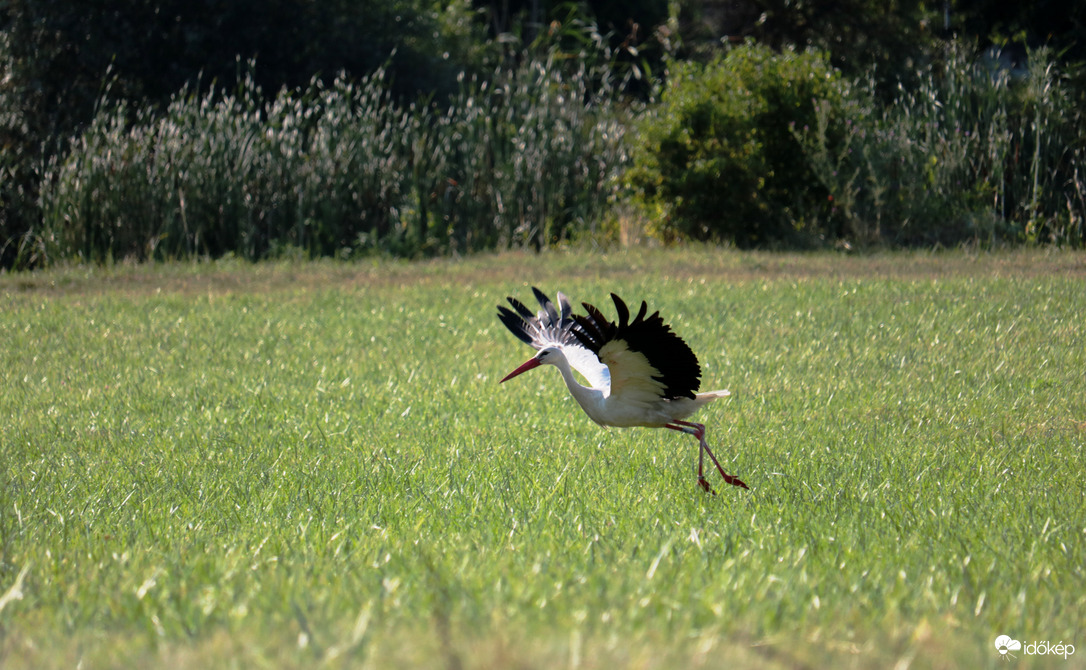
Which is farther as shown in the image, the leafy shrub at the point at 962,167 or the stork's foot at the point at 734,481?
the leafy shrub at the point at 962,167

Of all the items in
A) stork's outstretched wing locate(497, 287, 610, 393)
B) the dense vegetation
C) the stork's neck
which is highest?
the dense vegetation

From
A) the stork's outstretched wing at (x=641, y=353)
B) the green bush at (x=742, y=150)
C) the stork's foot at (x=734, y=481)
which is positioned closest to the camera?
the stork's outstretched wing at (x=641, y=353)

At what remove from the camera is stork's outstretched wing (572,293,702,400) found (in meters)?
3.98

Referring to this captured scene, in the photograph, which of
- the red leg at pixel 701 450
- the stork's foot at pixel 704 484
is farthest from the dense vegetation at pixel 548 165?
the stork's foot at pixel 704 484

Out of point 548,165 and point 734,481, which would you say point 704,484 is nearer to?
point 734,481

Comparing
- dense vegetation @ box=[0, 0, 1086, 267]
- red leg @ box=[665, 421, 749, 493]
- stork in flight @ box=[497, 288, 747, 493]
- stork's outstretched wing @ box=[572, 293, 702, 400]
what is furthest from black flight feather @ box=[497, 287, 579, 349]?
dense vegetation @ box=[0, 0, 1086, 267]

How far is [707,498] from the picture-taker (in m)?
4.71

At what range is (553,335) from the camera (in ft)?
16.8

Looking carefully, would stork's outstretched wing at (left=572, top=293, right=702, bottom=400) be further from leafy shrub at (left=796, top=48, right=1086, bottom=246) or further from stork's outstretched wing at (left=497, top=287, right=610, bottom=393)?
leafy shrub at (left=796, top=48, right=1086, bottom=246)

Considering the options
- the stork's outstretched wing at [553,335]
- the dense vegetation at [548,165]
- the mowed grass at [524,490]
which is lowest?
the mowed grass at [524,490]

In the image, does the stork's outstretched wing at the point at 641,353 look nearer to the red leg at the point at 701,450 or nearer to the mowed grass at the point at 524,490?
the red leg at the point at 701,450

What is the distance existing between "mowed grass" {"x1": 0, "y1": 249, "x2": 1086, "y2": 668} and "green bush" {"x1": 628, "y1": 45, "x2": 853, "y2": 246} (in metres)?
3.83

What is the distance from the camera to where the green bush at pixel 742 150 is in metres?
14.2

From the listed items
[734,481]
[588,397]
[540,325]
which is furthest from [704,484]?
[540,325]
